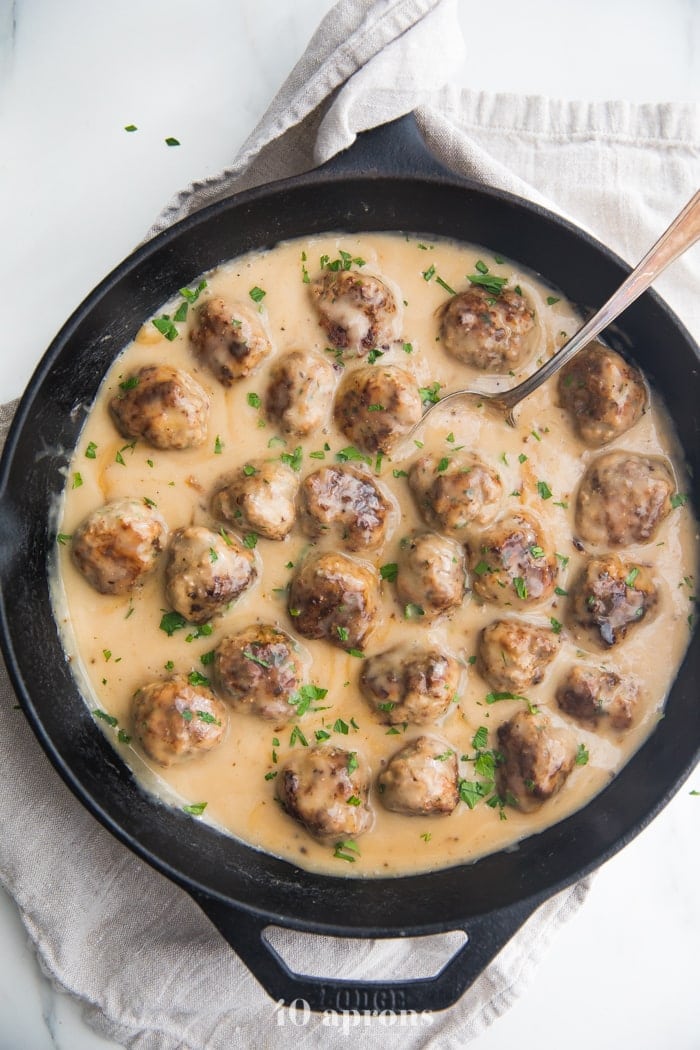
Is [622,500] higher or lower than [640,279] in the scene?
lower

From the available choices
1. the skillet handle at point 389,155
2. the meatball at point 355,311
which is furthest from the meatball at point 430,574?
the skillet handle at point 389,155

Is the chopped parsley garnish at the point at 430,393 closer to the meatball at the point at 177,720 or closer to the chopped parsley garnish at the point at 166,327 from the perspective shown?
the chopped parsley garnish at the point at 166,327

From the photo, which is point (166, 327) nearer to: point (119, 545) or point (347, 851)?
point (119, 545)

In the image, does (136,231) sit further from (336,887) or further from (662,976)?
Result: (662,976)

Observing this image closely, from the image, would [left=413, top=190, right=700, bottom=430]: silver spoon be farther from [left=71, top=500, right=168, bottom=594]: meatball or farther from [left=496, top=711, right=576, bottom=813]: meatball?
[left=496, top=711, right=576, bottom=813]: meatball

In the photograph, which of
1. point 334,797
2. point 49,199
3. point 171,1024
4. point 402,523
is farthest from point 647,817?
point 49,199

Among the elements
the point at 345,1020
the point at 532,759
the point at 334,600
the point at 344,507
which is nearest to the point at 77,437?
the point at 344,507
